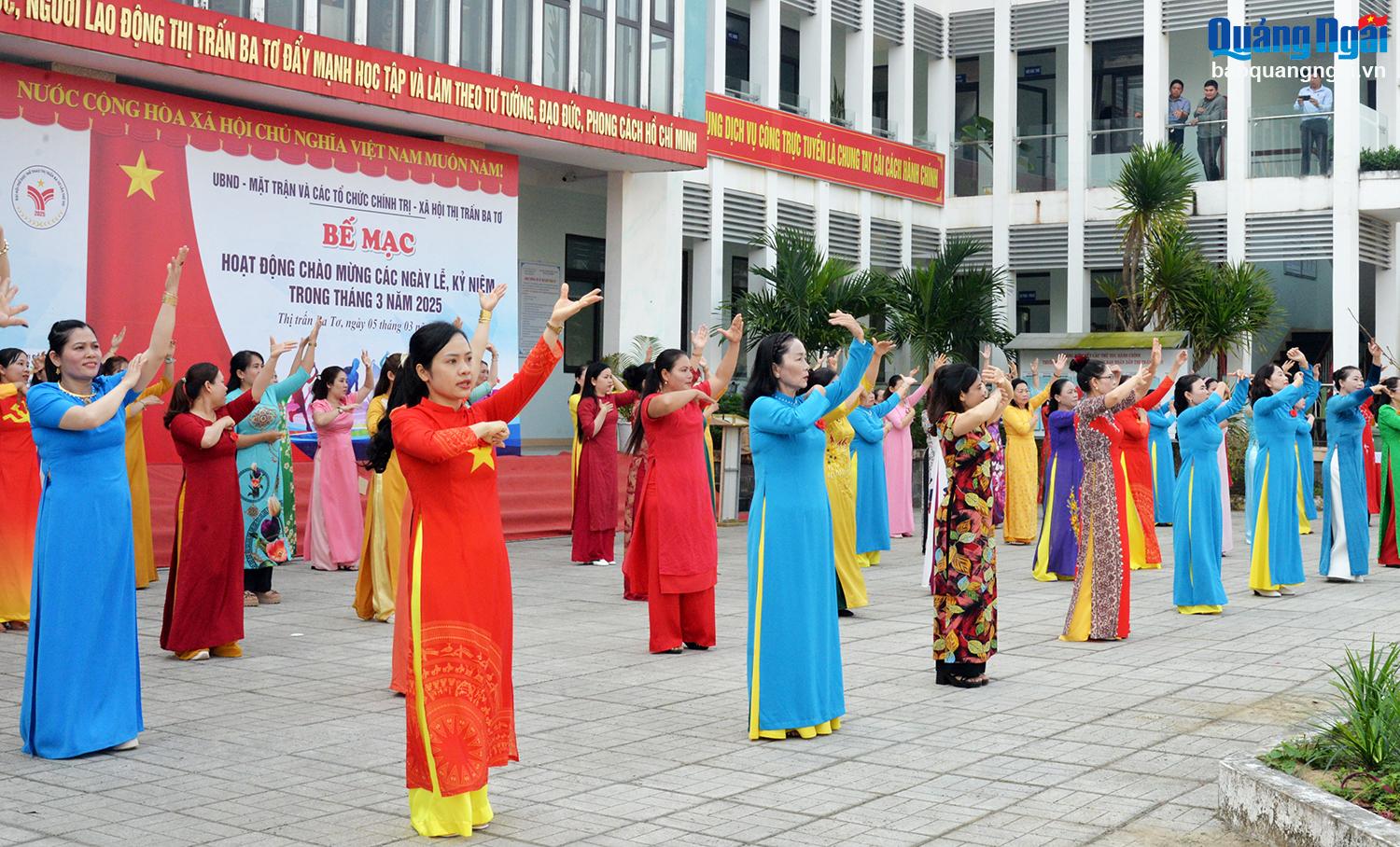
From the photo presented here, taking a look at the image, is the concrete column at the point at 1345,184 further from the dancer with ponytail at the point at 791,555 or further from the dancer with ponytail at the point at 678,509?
the dancer with ponytail at the point at 791,555

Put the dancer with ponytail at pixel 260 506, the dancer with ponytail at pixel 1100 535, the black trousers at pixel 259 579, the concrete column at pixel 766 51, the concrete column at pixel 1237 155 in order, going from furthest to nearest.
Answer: the concrete column at pixel 1237 155, the concrete column at pixel 766 51, the black trousers at pixel 259 579, the dancer with ponytail at pixel 260 506, the dancer with ponytail at pixel 1100 535

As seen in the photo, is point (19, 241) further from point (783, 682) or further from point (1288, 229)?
point (1288, 229)

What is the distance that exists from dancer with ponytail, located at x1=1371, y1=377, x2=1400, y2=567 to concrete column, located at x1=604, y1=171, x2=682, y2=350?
867 centimetres

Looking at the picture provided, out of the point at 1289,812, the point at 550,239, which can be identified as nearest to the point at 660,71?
the point at 550,239

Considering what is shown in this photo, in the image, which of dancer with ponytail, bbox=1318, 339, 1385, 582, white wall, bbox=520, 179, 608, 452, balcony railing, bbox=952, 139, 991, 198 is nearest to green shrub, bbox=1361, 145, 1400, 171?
balcony railing, bbox=952, 139, 991, 198

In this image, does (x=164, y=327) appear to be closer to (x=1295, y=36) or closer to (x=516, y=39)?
(x=516, y=39)

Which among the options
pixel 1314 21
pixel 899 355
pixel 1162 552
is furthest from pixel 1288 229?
pixel 1162 552

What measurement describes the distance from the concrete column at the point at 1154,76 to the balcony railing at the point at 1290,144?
138 cm

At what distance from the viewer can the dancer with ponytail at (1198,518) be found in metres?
10.0

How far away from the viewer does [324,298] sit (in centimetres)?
1430

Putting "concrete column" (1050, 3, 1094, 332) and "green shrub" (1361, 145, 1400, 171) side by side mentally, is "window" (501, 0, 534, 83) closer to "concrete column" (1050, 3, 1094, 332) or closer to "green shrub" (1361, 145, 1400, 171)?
"concrete column" (1050, 3, 1094, 332)

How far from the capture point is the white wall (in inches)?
801

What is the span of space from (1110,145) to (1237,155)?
2035 mm

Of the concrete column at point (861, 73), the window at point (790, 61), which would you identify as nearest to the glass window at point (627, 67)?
the concrete column at point (861, 73)
